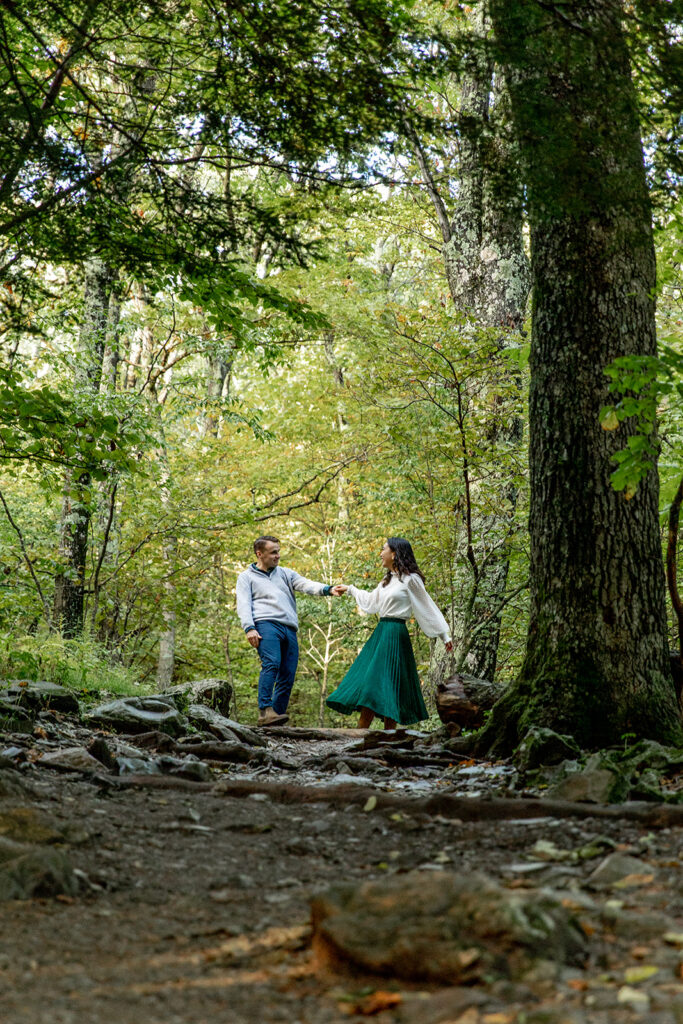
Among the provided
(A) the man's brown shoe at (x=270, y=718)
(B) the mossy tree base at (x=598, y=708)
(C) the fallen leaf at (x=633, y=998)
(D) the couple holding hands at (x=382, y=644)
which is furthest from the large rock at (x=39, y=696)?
(C) the fallen leaf at (x=633, y=998)

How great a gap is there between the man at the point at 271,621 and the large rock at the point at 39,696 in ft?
8.46

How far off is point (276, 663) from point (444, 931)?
7.80m

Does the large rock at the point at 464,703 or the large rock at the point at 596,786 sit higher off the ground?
the large rock at the point at 596,786

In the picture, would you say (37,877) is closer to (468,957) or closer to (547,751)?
(468,957)

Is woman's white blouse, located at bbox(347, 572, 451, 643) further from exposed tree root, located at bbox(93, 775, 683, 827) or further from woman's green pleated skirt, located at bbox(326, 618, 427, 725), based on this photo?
exposed tree root, located at bbox(93, 775, 683, 827)

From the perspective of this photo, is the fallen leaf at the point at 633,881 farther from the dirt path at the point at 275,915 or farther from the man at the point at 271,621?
the man at the point at 271,621

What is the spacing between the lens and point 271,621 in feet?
32.5

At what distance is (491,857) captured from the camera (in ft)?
10.5

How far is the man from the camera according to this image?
9.72 meters

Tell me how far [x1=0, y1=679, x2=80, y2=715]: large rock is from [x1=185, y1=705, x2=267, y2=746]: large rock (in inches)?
42.5

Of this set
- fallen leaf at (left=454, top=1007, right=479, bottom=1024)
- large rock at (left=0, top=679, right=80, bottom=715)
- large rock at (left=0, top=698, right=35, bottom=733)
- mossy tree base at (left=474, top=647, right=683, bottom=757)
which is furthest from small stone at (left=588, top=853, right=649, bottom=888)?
large rock at (left=0, top=679, right=80, bottom=715)

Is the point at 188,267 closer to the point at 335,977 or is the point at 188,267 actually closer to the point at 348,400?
the point at 335,977

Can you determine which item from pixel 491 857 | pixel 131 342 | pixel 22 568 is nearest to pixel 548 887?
pixel 491 857

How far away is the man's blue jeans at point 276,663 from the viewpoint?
970 cm
